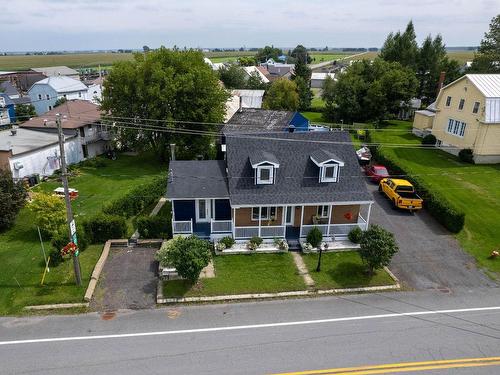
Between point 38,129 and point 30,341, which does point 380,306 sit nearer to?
point 30,341

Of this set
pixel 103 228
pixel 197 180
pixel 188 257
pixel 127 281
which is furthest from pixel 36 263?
pixel 197 180

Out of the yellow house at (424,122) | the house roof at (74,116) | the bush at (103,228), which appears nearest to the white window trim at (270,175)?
the bush at (103,228)

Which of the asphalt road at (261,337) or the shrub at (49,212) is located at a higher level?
the shrub at (49,212)

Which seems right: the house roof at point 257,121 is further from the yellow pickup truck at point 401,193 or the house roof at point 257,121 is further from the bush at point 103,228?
the bush at point 103,228

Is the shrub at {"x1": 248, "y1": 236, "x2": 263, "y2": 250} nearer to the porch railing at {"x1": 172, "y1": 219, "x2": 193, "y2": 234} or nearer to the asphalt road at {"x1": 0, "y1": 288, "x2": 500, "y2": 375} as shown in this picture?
the porch railing at {"x1": 172, "y1": 219, "x2": 193, "y2": 234}

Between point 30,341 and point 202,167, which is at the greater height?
point 202,167

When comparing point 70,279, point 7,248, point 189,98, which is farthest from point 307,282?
point 189,98

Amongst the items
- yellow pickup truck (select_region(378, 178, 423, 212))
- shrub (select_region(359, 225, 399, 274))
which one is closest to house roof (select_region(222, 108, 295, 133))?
yellow pickup truck (select_region(378, 178, 423, 212))
